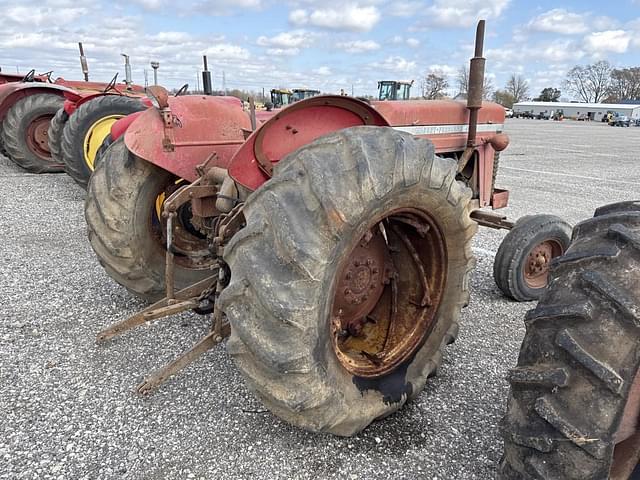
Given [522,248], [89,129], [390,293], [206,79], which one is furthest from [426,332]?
[89,129]

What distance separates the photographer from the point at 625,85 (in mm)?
78938

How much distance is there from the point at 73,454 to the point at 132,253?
1.18m

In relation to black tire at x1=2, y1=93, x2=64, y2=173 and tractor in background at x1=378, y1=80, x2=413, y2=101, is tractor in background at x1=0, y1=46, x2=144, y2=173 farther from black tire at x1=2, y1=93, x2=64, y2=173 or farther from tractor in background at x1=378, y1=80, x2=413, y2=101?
tractor in background at x1=378, y1=80, x2=413, y2=101

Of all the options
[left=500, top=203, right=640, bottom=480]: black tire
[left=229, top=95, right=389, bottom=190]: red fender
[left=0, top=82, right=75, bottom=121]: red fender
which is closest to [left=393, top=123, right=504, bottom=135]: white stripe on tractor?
[left=229, top=95, right=389, bottom=190]: red fender

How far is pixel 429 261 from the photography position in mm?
2385

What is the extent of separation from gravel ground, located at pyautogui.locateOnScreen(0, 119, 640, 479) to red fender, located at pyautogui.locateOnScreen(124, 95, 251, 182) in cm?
111

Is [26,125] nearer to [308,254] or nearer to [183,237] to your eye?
[183,237]

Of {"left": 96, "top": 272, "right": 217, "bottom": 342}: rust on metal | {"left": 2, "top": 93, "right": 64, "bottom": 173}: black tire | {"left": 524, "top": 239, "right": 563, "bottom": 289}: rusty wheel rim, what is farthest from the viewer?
{"left": 2, "top": 93, "right": 64, "bottom": 173}: black tire

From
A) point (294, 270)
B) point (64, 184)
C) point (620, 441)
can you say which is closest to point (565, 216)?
point (620, 441)

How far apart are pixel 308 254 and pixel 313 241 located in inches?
1.8

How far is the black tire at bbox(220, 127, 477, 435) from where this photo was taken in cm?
162

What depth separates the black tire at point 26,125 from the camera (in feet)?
28.2

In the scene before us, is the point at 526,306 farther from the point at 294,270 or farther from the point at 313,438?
the point at 294,270

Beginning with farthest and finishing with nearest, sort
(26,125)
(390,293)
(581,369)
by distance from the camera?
1. (26,125)
2. (390,293)
3. (581,369)
